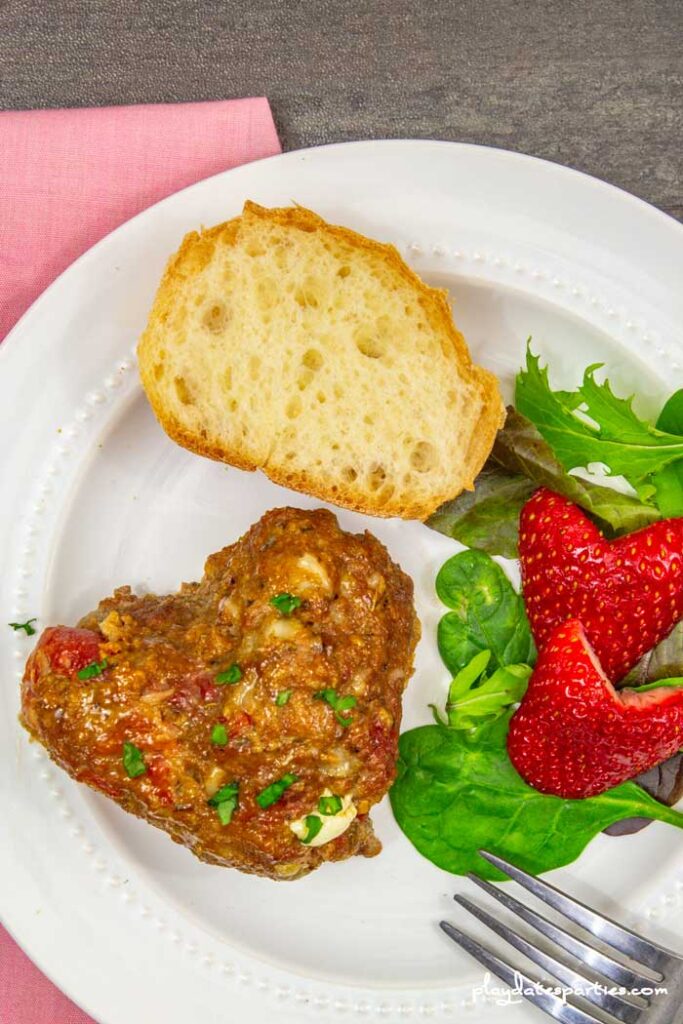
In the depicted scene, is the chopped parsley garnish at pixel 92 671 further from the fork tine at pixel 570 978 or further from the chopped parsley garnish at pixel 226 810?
the fork tine at pixel 570 978

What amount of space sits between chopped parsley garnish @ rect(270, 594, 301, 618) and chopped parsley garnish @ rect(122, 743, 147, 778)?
508 mm

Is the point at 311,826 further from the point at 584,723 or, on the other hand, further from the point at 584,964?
the point at 584,964

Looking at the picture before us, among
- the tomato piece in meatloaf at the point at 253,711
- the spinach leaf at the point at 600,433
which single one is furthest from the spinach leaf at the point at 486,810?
the spinach leaf at the point at 600,433

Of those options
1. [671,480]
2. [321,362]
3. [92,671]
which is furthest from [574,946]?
[321,362]

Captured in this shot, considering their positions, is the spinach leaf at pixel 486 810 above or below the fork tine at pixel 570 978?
above

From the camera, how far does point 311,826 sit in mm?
2213

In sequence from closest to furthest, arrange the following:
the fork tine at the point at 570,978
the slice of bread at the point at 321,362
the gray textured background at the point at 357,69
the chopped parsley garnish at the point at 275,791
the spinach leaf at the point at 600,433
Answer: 1. the chopped parsley garnish at the point at 275,791
2. the slice of bread at the point at 321,362
3. the spinach leaf at the point at 600,433
4. the fork tine at the point at 570,978
5. the gray textured background at the point at 357,69

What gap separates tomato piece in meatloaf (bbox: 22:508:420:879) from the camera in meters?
2.20

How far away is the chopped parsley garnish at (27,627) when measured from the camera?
262 centimetres

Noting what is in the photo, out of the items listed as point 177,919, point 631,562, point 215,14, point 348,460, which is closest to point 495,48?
point 215,14

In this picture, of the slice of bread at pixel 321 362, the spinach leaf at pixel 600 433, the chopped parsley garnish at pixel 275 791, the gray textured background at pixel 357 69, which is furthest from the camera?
the gray textured background at pixel 357 69

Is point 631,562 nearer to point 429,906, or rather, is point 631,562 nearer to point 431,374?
point 431,374

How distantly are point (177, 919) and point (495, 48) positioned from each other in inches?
116


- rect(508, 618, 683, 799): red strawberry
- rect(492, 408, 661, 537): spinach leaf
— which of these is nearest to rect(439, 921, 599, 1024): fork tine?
rect(508, 618, 683, 799): red strawberry
